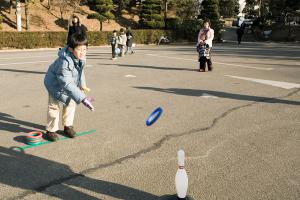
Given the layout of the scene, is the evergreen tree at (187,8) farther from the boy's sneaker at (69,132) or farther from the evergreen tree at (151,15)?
the boy's sneaker at (69,132)

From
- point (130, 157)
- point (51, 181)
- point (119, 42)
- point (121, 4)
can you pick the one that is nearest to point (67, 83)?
point (130, 157)

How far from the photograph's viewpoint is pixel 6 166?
4613mm

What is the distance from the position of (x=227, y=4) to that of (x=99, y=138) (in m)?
73.3

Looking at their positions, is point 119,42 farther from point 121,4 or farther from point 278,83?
point 121,4

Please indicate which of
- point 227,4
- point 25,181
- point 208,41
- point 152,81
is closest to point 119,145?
point 25,181

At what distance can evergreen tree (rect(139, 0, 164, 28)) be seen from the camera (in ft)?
152

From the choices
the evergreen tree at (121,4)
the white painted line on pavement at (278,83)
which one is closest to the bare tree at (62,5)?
the evergreen tree at (121,4)

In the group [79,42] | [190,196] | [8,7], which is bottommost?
[190,196]

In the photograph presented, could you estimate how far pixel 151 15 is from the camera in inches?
1823

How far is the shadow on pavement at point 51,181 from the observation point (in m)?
3.89

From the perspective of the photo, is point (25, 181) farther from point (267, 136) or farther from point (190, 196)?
point (267, 136)

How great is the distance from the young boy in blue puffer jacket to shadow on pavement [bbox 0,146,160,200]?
2.83 feet

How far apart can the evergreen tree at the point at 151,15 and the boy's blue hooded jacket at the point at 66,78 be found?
136 feet

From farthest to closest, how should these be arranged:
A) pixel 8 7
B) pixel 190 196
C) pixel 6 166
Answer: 1. pixel 8 7
2. pixel 6 166
3. pixel 190 196
